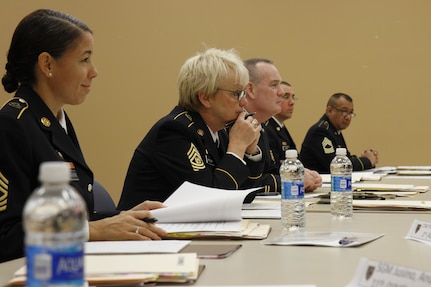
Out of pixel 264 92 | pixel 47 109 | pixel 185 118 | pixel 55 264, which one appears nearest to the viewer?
pixel 55 264

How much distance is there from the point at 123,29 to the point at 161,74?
56cm

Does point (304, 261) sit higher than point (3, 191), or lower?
lower

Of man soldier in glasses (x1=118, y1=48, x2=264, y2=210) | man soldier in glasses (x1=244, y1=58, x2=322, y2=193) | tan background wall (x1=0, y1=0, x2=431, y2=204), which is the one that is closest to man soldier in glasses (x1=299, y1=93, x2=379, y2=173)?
tan background wall (x1=0, y1=0, x2=431, y2=204)

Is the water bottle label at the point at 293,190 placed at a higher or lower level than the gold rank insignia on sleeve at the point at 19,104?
lower

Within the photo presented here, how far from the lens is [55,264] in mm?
777

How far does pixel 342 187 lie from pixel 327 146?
3.67m

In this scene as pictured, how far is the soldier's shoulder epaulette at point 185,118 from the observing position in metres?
2.70

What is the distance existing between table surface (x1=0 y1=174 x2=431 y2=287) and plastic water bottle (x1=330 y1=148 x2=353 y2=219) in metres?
0.21

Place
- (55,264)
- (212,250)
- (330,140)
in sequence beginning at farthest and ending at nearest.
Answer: (330,140) < (212,250) < (55,264)

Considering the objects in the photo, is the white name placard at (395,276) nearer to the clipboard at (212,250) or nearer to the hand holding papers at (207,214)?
the clipboard at (212,250)

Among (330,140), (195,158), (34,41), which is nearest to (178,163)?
(195,158)

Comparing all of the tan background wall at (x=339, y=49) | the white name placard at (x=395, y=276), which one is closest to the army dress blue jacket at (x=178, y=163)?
the white name placard at (x=395, y=276)

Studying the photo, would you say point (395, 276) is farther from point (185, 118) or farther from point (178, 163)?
point (185, 118)

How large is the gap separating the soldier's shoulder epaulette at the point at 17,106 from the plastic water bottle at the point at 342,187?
3.29 ft
